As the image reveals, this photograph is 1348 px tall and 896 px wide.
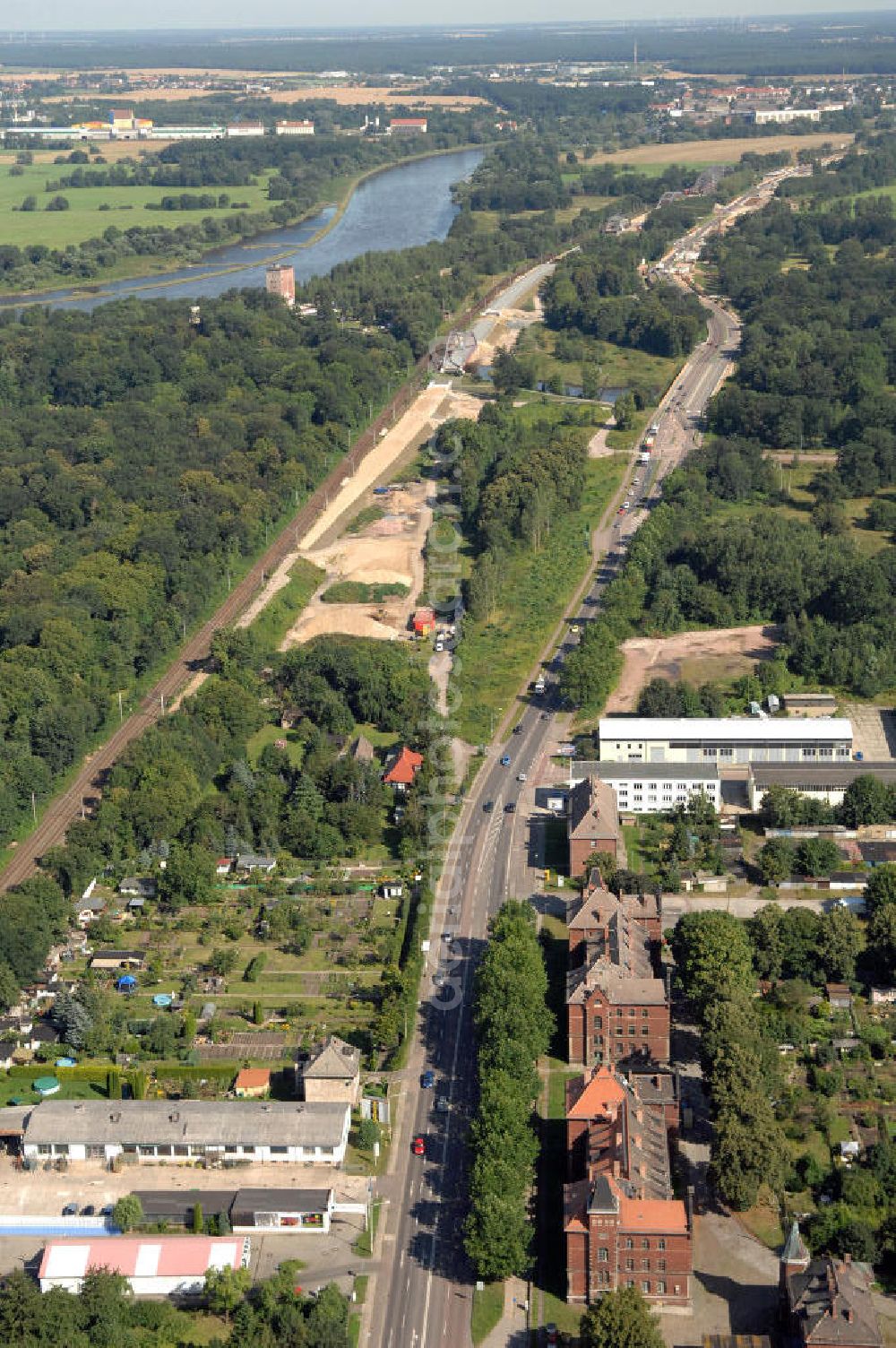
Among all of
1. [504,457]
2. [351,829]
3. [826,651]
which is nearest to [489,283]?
[504,457]

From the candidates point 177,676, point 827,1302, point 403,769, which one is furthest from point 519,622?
point 827,1302

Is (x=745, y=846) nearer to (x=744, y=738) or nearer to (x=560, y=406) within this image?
(x=744, y=738)

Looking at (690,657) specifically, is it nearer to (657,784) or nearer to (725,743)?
(725,743)

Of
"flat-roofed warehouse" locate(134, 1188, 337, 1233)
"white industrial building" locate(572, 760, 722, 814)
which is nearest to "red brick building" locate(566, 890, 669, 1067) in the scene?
"flat-roofed warehouse" locate(134, 1188, 337, 1233)

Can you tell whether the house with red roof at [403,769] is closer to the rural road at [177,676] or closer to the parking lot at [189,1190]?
the rural road at [177,676]

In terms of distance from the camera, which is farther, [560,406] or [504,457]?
[560,406]

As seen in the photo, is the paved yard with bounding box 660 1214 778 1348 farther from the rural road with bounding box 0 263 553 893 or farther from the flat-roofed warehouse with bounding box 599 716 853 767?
the rural road with bounding box 0 263 553 893
